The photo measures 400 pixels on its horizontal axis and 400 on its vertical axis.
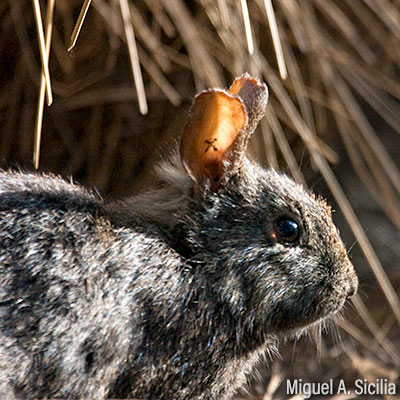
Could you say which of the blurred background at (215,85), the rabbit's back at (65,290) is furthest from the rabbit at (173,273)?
the blurred background at (215,85)

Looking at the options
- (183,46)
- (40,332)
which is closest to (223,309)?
(40,332)

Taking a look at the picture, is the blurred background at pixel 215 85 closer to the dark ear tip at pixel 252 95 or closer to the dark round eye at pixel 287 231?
the dark ear tip at pixel 252 95

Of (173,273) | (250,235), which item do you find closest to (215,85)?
(250,235)

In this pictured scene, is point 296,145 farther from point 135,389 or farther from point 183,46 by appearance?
point 135,389

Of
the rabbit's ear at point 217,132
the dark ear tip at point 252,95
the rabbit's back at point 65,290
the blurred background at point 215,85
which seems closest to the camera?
the rabbit's back at point 65,290

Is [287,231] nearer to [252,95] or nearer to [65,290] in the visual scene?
[252,95]

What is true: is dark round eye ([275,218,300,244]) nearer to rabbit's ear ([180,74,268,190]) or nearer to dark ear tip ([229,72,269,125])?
rabbit's ear ([180,74,268,190])

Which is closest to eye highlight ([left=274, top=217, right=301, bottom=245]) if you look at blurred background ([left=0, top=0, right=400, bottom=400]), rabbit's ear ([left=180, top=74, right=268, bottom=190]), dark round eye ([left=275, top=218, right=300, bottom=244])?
dark round eye ([left=275, top=218, right=300, bottom=244])

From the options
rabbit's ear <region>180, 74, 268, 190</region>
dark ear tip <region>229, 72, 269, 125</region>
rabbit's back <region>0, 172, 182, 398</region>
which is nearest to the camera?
rabbit's back <region>0, 172, 182, 398</region>
